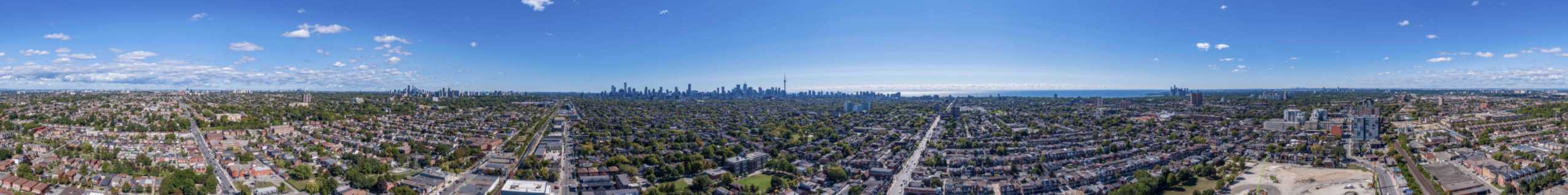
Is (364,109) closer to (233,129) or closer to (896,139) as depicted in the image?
(233,129)

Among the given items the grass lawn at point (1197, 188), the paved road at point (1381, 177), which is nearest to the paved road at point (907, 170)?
the grass lawn at point (1197, 188)

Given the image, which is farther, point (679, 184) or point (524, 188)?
point (679, 184)

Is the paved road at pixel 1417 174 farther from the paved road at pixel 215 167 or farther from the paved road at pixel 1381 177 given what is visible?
the paved road at pixel 215 167

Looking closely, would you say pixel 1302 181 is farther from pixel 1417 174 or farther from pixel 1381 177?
pixel 1417 174

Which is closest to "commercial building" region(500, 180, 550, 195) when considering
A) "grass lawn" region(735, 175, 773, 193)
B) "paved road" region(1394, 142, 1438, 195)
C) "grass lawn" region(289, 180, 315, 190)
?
"grass lawn" region(735, 175, 773, 193)

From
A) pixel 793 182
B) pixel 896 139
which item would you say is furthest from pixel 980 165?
pixel 896 139

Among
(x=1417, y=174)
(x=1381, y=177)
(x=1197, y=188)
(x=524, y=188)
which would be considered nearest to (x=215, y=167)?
(x=524, y=188)
